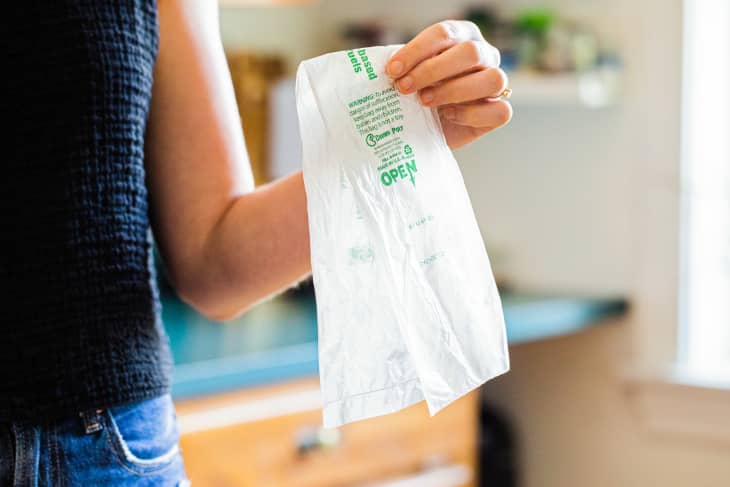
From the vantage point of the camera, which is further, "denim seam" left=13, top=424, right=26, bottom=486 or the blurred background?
the blurred background

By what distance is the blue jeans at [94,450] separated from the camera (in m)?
0.67

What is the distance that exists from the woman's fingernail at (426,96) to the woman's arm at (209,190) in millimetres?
70

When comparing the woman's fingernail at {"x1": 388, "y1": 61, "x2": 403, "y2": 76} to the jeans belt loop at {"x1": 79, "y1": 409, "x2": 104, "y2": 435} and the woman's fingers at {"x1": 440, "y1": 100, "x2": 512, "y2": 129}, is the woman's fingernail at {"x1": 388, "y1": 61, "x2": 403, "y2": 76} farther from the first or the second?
the jeans belt loop at {"x1": 79, "y1": 409, "x2": 104, "y2": 435}

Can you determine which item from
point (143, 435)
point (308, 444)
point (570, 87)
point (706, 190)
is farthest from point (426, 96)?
point (706, 190)

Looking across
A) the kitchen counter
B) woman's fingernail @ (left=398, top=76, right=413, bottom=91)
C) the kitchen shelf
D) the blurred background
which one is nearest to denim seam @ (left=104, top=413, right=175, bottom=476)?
woman's fingernail @ (left=398, top=76, right=413, bottom=91)

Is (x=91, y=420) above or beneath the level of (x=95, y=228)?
beneath

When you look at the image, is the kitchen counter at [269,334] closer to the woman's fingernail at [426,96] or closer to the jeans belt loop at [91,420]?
the jeans belt loop at [91,420]

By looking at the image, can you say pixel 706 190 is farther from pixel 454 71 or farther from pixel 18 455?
pixel 18 455

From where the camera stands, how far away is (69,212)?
0.71m

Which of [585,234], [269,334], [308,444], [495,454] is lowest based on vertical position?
[495,454]

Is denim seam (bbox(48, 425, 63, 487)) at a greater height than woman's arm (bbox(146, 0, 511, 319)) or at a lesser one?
lesser

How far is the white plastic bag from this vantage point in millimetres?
700

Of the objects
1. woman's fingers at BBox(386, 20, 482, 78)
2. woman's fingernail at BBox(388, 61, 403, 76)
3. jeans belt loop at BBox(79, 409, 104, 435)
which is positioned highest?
woman's fingers at BBox(386, 20, 482, 78)

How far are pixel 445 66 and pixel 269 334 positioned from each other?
3.33ft
